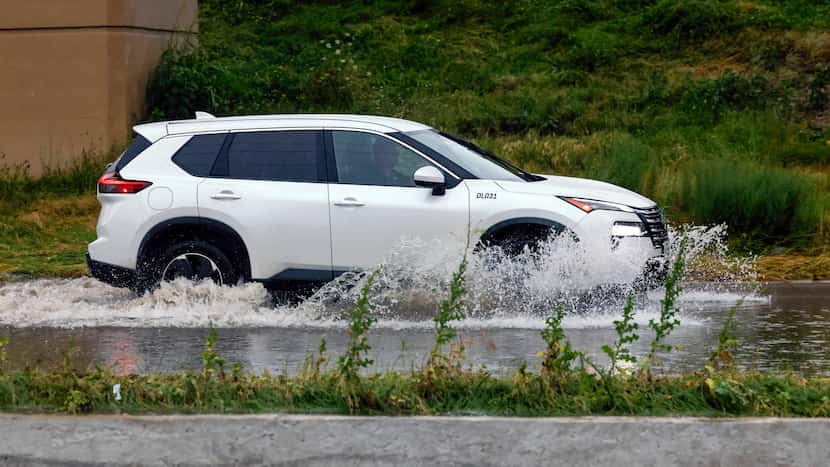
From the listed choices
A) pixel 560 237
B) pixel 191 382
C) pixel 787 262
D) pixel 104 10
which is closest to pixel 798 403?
pixel 191 382

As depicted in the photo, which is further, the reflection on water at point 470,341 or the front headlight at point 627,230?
the front headlight at point 627,230

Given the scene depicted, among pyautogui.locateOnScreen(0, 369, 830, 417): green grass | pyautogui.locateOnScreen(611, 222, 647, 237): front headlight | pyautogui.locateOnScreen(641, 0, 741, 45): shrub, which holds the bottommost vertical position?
pyautogui.locateOnScreen(0, 369, 830, 417): green grass

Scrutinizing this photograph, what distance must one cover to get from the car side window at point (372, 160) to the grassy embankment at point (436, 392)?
4187 mm

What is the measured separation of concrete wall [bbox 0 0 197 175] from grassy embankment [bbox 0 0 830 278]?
2.85 ft

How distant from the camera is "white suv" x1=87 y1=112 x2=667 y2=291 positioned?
10.0m

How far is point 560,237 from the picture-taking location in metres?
9.88

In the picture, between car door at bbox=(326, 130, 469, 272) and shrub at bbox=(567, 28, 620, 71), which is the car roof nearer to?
car door at bbox=(326, 130, 469, 272)

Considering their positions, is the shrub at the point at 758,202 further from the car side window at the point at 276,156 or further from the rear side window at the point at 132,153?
the rear side window at the point at 132,153

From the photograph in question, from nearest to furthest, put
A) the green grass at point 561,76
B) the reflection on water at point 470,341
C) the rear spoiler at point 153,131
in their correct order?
the reflection on water at point 470,341
the rear spoiler at point 153,131
the green grass at point 561,76

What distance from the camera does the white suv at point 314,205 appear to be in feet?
32.8

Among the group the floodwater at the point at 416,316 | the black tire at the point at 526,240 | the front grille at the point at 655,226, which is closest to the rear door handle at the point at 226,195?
the floodwater at the point at 416,316

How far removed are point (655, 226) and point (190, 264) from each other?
12.5 feet

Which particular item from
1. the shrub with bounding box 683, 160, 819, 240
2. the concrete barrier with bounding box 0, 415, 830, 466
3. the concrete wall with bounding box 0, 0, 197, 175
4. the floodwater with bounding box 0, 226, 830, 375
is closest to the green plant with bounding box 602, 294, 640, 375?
the concrete barrier with bounding box 0, 415, 830, 466

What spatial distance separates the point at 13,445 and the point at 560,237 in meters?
5.33
